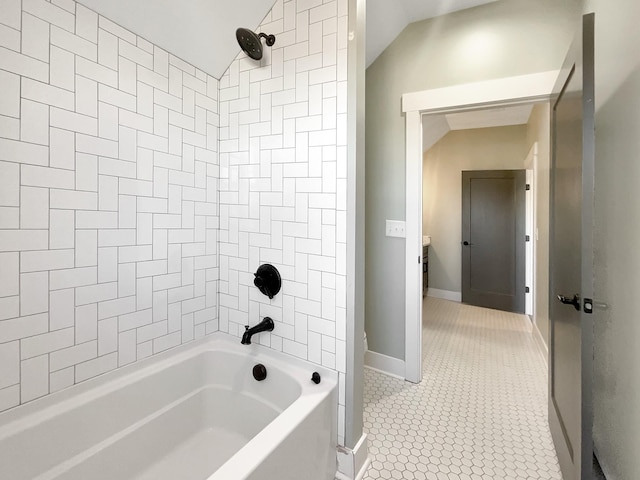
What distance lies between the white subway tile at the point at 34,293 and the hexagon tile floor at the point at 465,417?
1564 millimetres

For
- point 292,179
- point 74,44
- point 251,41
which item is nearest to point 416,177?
point 292,179

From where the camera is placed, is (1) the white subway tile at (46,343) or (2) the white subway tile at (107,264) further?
(2) the white subway tile at (107,264)

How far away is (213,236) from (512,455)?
199 cm

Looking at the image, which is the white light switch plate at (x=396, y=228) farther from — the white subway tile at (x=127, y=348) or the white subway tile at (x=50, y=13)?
the white subway tile at (x=50, y=13)

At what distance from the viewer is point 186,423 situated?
1.49 metres

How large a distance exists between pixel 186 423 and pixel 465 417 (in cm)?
160

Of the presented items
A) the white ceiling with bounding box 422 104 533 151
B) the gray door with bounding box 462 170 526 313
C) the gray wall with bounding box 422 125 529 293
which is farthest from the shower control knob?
the gray door with bounding box 462 170 526 313

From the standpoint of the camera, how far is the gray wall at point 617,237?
115 cm

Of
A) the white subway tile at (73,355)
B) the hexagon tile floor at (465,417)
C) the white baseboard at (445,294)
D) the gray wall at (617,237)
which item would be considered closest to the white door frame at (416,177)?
the hexagon tile floor at (465,417)

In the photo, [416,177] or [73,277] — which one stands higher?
[416,177]

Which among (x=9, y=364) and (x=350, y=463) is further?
(x=350, y=463)

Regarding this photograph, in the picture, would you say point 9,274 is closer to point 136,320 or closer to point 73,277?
point 73,277

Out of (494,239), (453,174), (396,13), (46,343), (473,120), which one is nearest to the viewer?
(46,343)

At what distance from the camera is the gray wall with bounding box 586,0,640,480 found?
1153 mm
